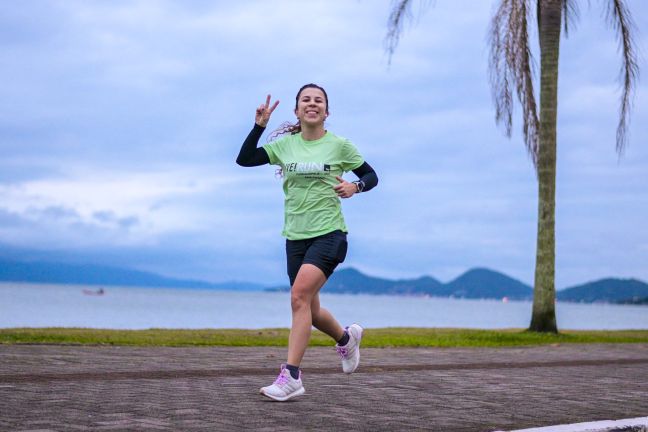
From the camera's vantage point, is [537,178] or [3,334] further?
[537,178]

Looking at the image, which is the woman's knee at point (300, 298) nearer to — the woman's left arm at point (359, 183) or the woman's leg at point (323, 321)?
the woman's leg at point (323, 321)

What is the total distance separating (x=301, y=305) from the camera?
677 cm

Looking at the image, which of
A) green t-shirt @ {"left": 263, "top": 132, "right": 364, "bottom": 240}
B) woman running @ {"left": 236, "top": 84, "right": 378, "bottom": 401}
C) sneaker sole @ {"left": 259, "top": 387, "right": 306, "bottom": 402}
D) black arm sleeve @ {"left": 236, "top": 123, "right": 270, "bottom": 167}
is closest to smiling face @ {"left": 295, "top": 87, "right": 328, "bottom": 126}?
woman running @ {"left": 236, "top": 84, "right": 378, "bottom": 401}

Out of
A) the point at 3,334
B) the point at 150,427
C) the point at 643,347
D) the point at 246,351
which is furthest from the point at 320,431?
the point at 643,347

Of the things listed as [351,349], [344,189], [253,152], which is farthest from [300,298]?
[351,349]

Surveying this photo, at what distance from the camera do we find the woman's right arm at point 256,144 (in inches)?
278

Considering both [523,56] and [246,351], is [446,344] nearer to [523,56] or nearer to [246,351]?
[246,351]

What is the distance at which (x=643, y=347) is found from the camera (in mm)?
15695

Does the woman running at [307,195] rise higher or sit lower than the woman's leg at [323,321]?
higher

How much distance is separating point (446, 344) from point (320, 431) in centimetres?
942

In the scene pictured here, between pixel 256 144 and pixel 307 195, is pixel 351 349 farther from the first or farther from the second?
pixel 256 144

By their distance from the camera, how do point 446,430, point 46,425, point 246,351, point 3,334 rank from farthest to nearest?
point 3,334
point 246,351
point 446,430
point 46,425

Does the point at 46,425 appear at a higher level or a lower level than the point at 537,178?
lower

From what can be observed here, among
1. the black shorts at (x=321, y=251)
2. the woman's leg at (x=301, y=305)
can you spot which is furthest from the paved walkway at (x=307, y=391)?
the black shorts at (x=321, y=251)
